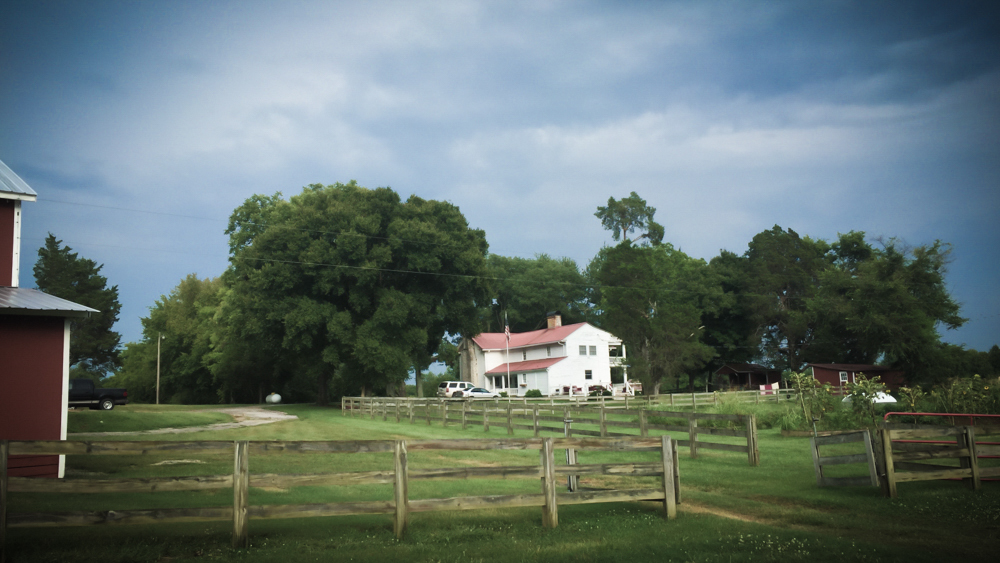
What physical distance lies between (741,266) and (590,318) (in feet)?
72.3

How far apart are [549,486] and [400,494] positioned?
1.85 meters

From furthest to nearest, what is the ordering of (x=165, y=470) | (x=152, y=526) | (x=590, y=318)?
(x=590, y=318), (x=165, y=470), (x=152, y=526)

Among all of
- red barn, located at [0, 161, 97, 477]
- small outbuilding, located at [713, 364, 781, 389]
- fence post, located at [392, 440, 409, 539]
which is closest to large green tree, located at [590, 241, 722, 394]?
small outbuilding, located at [713, 364, 781, 389]

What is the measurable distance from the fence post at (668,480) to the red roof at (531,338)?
153 ft

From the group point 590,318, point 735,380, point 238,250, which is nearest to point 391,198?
point 238,250

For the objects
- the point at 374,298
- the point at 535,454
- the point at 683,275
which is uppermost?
the point at 683,275

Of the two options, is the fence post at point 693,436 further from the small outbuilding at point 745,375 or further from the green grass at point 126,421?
the small outbuilding at point 745,375

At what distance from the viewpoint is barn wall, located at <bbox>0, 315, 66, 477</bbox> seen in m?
12.3

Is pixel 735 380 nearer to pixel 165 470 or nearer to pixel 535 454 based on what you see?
pixel 535 454

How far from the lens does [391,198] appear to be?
4531 cm

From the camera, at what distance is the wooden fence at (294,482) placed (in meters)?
6.51

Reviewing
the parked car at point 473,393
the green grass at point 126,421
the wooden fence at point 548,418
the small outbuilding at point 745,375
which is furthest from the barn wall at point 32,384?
the small outbuilding at point 745,375

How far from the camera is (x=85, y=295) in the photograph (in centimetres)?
7019

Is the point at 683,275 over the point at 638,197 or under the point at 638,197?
under
